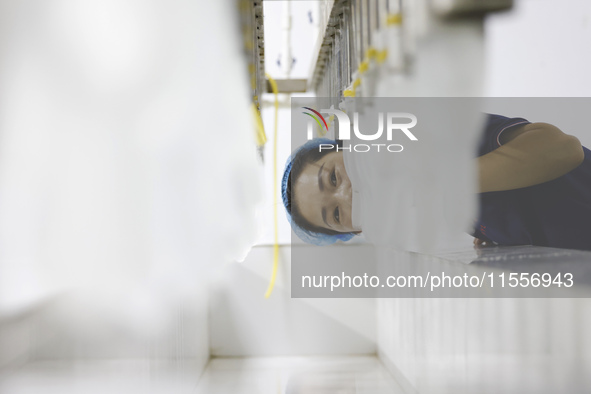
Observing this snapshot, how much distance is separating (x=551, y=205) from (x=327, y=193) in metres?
0.31

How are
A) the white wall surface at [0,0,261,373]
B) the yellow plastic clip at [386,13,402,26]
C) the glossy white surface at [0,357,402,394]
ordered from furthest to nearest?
1. the glossy white surface at [0,357,402,394]
2. the white wall surface at [0,0,261,373]
3. the yellow plastic clip at [386,13,402,26]

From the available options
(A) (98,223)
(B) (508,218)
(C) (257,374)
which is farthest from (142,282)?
(C) (257,374)

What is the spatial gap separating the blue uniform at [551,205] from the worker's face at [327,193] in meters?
0.20

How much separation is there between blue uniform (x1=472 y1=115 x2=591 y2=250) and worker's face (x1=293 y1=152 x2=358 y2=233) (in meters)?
0.20

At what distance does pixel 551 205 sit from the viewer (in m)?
0.63

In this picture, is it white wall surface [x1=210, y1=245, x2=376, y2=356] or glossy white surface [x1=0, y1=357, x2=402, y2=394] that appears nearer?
glossy white surface [x1=0, y1=357, x2=402, y2=394]

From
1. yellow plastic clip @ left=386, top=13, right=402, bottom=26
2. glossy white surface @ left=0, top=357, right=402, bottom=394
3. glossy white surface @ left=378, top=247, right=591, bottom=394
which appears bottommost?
glossy white surface @ left=0, top=357, right=402, bottom=394

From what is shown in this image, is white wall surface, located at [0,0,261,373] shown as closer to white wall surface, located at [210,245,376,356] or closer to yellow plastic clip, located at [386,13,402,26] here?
yellow plastic clip, located at [386,13,402,26]

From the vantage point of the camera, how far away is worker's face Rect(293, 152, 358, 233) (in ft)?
2.35

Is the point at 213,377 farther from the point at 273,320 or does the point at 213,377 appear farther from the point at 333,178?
the point at 333,178

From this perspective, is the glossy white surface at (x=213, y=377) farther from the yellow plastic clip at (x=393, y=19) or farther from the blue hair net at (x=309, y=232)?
the yellow plastic clip at (x=393, y=19)

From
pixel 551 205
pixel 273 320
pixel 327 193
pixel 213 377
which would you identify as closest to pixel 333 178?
pixel 327 193

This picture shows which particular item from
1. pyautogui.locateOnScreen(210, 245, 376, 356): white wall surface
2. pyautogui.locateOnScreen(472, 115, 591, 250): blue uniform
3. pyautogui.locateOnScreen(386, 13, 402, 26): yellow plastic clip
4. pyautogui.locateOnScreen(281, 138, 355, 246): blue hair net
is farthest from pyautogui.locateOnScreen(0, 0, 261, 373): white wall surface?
pyautogui.locateOnScreen(210, 245, 376, 356): white wall surface

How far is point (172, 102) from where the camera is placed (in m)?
0.63
